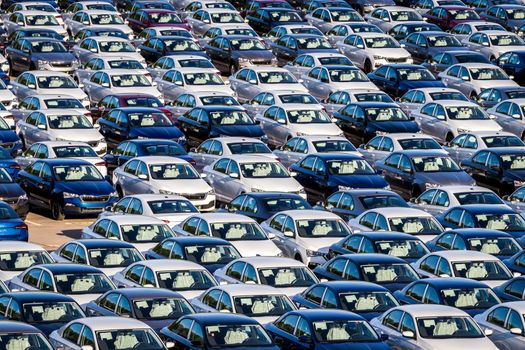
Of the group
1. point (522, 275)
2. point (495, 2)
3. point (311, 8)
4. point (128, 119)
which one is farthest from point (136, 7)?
point (522, 275)

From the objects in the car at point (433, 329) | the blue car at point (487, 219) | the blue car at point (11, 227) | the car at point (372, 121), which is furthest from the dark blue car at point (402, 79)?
the car at point (433, 329)

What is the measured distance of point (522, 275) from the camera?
32.9 meters

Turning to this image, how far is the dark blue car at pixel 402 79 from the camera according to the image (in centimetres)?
5484

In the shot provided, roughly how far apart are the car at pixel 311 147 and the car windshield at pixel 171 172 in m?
3.87

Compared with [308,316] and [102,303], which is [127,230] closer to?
[102,303]

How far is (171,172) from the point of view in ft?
138

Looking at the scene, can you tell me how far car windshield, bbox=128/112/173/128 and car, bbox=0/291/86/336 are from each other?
18.4 metres

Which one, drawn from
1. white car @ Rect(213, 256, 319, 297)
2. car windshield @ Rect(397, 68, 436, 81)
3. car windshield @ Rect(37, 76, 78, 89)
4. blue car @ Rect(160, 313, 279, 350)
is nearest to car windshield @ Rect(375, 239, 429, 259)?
white car @ Rect(213, 256, 319, 297)

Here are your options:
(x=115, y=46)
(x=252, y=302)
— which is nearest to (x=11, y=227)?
(x=252, y=302)

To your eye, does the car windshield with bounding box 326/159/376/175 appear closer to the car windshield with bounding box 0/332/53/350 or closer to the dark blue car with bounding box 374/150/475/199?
the dark blue car with bounding box 374/150/475/199

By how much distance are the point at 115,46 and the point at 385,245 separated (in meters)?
25.0

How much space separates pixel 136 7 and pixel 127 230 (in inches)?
1209

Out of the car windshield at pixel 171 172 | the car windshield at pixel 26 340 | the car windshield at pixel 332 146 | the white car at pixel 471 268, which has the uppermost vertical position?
the car windshield at pixel 26 340

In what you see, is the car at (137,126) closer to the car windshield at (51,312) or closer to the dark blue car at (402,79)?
the dark blue car at (402,79)
